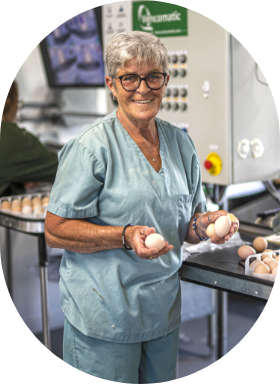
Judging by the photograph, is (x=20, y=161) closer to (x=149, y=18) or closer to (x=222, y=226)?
(x=149, y=18)

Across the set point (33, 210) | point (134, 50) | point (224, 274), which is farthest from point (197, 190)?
point (33, 210)

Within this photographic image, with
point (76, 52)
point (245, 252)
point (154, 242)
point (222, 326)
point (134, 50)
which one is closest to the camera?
point (154, 242)

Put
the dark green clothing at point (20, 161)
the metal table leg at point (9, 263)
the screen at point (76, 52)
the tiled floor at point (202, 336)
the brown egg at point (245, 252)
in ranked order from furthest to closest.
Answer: the screen at point (76, 52) < the metal table leg at point (9, 263) < the tiled floor at point (202, 336) < the dark green clothing at point (20, 161) < the brown egg at point (245, 252)

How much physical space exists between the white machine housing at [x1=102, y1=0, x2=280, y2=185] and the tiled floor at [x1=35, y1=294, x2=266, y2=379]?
1228 mm

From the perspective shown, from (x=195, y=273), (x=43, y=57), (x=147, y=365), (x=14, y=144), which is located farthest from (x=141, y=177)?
(x=43, y=57)

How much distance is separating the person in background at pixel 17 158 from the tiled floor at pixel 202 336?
3.51ft

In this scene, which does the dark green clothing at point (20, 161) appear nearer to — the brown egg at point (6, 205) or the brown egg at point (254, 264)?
the brown egg at point (6, 205)

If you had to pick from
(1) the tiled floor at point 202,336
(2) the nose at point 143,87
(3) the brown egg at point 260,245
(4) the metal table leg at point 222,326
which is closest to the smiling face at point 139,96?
(2) the nose at point 143,87

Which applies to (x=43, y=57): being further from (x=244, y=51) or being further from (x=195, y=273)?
(x=195, y=273)

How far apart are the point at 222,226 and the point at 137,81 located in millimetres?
Result: 511

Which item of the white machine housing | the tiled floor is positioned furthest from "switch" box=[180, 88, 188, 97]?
the tiled floor

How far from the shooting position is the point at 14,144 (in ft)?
8.71

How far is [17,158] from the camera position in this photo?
8.75ft

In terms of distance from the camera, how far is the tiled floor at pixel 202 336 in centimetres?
289
